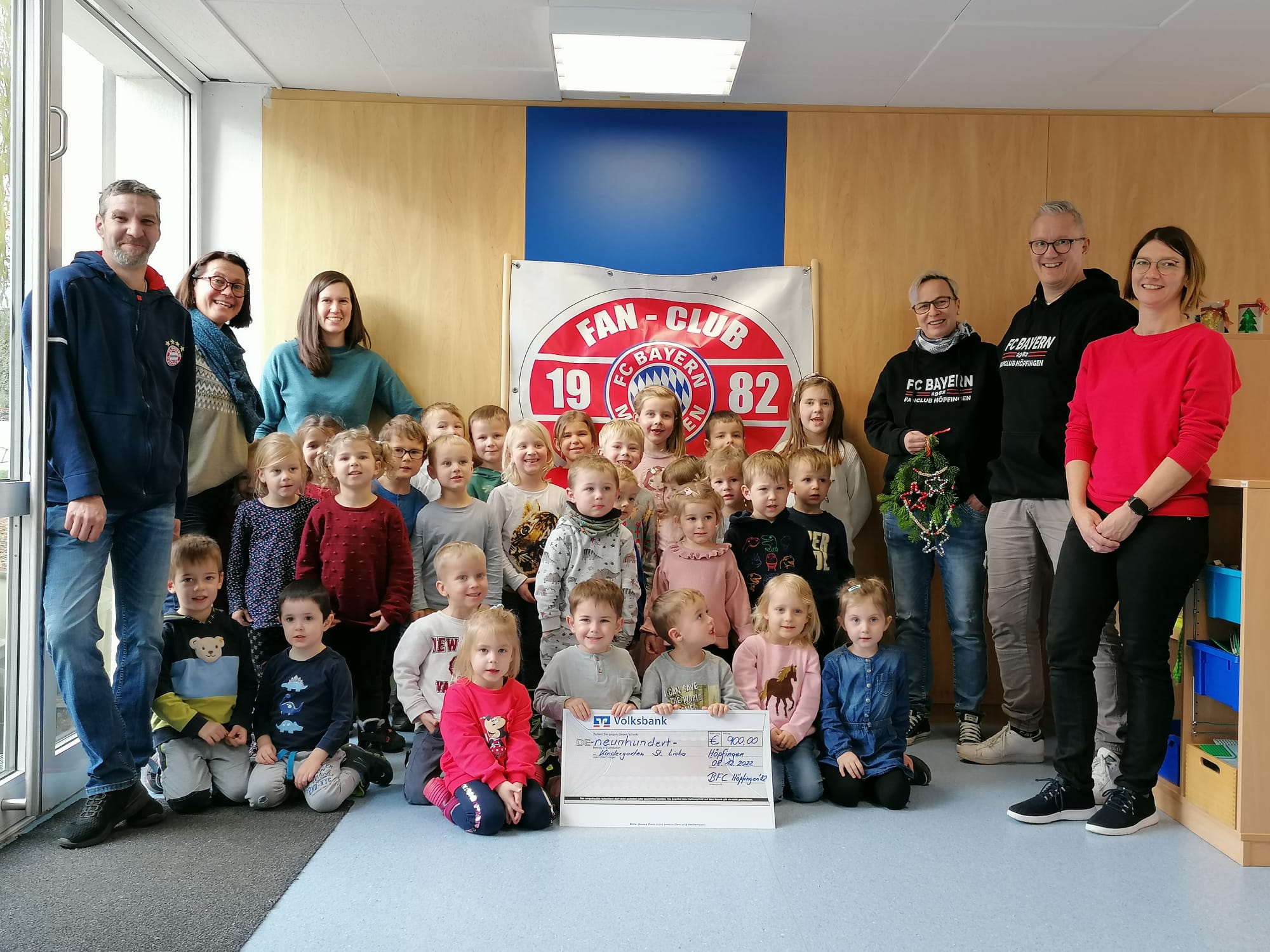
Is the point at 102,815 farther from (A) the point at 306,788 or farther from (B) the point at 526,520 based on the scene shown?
(B) the point at 526,520

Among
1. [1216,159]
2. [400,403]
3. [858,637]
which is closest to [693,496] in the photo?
[858,637]

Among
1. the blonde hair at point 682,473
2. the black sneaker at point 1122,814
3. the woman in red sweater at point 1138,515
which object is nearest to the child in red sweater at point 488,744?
the blonde hair at point 682,473

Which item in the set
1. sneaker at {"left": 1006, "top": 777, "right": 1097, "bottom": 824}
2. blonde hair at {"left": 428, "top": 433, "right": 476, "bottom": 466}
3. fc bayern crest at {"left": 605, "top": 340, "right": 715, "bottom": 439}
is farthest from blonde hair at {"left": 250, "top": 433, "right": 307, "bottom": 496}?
sneaker at {"left": 1006, "top": 777, "right": 1097, "bottom": 824}

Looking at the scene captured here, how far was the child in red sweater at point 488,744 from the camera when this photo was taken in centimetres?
267

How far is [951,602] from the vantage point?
3713 millimetres

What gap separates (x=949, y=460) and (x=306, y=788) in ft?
8.17

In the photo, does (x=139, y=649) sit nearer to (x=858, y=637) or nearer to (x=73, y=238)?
(x=73, y=238)

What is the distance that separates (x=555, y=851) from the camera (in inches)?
100.0

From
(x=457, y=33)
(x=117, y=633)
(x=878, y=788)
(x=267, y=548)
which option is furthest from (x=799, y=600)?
(x=457, y=33)

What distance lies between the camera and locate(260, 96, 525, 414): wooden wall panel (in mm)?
4207

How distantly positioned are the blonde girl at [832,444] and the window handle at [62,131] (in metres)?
2.71

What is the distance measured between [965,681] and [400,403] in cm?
254

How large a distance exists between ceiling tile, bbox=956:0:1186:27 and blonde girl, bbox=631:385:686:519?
5.64 feet

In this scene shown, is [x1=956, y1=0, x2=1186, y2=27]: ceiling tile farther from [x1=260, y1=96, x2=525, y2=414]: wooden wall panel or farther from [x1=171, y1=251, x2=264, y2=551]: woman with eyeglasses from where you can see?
[x1=171, y1=251, x2=264, y2=551]: woman with eyeglasses
